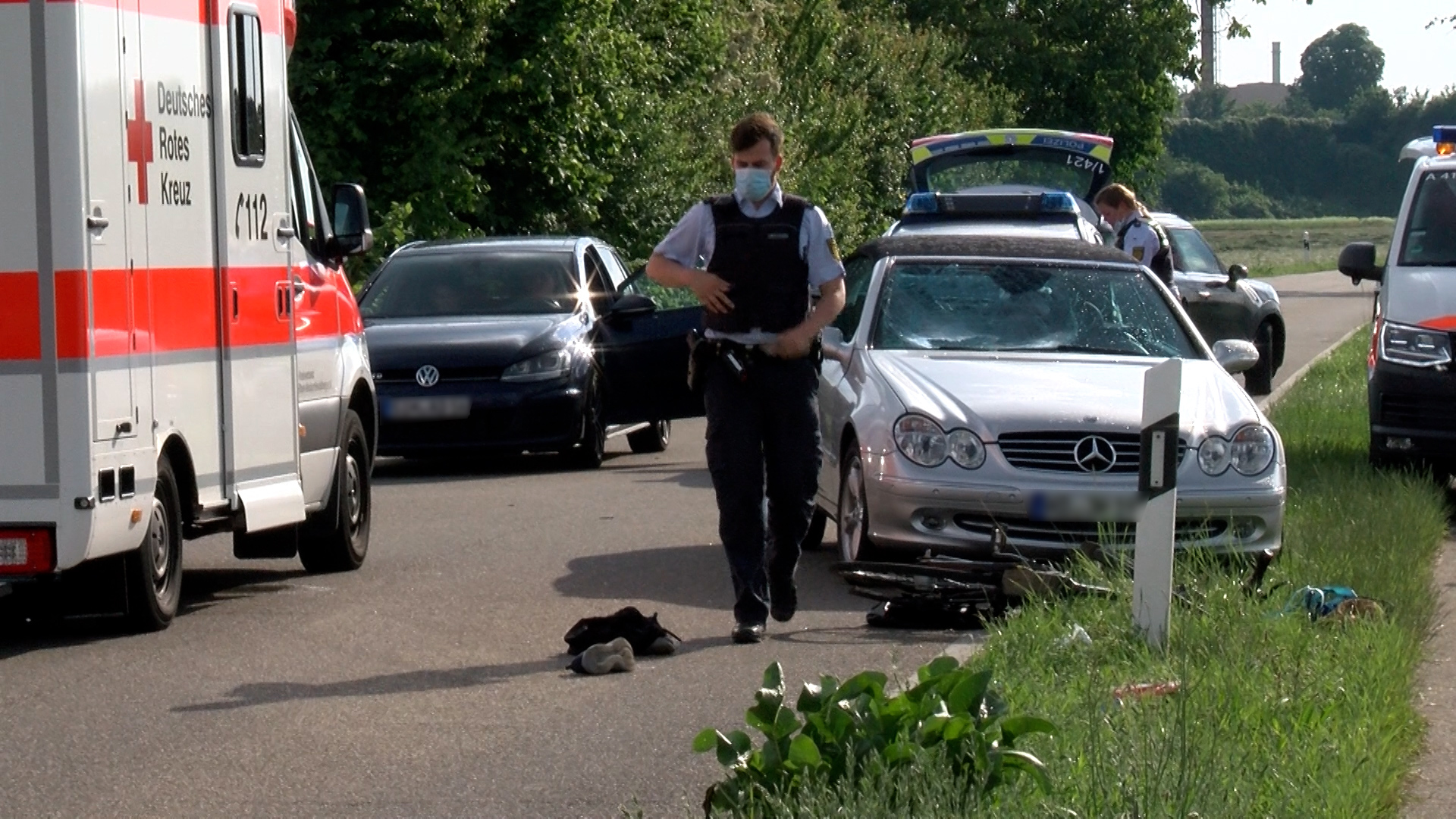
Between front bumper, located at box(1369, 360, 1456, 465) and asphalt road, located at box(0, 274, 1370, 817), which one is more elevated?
front bumper, located at box(1369, 360, 1456, 465)

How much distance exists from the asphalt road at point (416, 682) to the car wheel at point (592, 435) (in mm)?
3300

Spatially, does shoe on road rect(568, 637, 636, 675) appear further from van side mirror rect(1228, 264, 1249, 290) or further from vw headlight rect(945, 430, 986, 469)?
van side mirror rect(1228, 264, 1249, 290)

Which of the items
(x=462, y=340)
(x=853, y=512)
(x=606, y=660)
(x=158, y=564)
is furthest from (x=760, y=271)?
(x=462, y=340)

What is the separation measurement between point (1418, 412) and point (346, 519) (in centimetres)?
630

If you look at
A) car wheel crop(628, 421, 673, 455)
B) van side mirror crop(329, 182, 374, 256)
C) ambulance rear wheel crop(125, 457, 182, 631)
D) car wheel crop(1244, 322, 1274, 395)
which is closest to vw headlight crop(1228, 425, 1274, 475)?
van side mirror crop(329, 182, 374, 256)

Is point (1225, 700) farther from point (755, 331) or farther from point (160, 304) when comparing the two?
point (160, 304)

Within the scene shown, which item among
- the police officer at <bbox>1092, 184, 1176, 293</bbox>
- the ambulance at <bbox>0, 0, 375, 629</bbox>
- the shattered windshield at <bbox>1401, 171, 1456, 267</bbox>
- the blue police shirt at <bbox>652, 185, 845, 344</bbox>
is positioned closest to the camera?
the ambulance at <bbox>0, 0, 375, 629</bbox>

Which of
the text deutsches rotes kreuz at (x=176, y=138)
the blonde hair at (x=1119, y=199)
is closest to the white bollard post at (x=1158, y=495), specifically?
the text deutsches rotes kreuz at (x=176, y=138)

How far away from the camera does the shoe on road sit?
808 cm

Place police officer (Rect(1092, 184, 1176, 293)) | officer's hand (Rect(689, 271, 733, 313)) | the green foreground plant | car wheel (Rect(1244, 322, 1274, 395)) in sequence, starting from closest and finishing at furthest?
the green foreground plant < officer's hand (Rect(689, 271, 733, 313)) < police officer (Rect(1092, 184, 1176, 293)) < car wheel (Rect(1244, 322, 1274, 395))

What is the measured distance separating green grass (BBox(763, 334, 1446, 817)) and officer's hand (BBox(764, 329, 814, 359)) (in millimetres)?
1249

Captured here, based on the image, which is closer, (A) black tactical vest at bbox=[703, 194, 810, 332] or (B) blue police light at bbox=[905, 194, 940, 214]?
(A) black tactical vest at bbox=[703, 194, 810, 332]

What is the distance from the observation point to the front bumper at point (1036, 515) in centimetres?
965

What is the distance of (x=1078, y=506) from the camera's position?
9.64 metres
